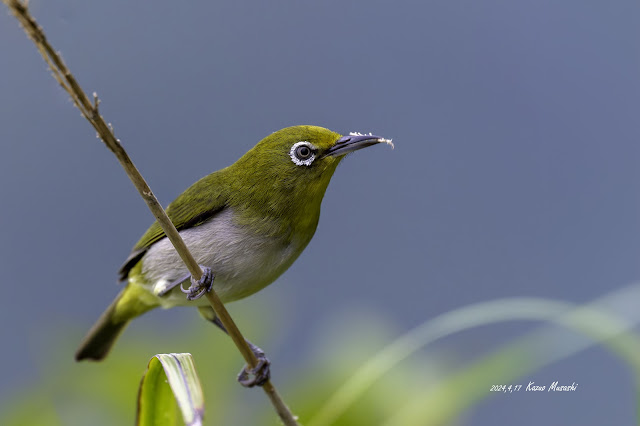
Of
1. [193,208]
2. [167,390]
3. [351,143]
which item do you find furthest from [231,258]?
[167,390]

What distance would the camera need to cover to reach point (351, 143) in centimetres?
204

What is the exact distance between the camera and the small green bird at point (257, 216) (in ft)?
7.02

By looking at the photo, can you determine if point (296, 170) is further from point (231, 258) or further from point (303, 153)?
point (231, 258)

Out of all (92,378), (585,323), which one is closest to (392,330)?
(92,378)

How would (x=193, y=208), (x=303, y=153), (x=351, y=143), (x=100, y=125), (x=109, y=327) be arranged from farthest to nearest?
(x=109, y=327), (x=193, y=208), (x=303, y=153), (x=351, y=143), (x=100, y=125)

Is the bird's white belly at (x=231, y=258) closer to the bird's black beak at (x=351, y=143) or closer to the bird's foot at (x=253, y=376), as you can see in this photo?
the bird's foot at (x=253, y=376)

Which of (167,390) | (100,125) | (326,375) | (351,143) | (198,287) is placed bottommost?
(326,375)

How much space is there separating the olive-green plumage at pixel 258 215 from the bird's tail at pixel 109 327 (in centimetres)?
35

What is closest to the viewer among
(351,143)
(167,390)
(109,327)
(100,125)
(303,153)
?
(100,125)

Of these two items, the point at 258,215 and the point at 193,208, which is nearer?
the point at 258,215

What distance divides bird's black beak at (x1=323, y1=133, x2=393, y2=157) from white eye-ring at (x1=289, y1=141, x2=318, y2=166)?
4 centimetres

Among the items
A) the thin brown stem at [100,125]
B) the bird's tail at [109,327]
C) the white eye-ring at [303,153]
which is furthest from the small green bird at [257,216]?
the thin brown stem at [100,125]

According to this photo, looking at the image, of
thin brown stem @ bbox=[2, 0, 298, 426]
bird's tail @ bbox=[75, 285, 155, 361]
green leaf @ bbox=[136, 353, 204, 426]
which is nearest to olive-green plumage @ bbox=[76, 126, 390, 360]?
bird's tail @ bbox=[75, 285, 155, 361]

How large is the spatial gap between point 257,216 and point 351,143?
16.3 inches
